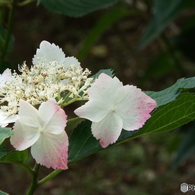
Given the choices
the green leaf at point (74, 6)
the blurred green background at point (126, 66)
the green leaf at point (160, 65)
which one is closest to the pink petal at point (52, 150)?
the green leaf at point (74, 6)

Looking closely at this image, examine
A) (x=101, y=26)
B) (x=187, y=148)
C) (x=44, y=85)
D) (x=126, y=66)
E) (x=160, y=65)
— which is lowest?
(x=126, y=66)

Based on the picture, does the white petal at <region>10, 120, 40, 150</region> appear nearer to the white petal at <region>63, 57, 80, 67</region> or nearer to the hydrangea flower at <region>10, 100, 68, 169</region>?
the hydrangea flower at <region>10, 100, 68, 169</region>

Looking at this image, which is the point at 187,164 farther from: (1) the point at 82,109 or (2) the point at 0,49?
(1) the point at 82,109

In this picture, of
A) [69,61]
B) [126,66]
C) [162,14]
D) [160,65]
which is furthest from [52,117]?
[126,66]

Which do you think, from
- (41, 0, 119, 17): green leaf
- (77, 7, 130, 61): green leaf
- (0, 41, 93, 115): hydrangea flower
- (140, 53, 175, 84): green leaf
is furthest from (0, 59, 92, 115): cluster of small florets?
(140, 53, 175, 84): green leaf

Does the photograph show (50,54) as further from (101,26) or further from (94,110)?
(101,26)

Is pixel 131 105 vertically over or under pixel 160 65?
over

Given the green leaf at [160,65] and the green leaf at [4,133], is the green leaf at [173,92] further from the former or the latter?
the green leaf at [160,65]
